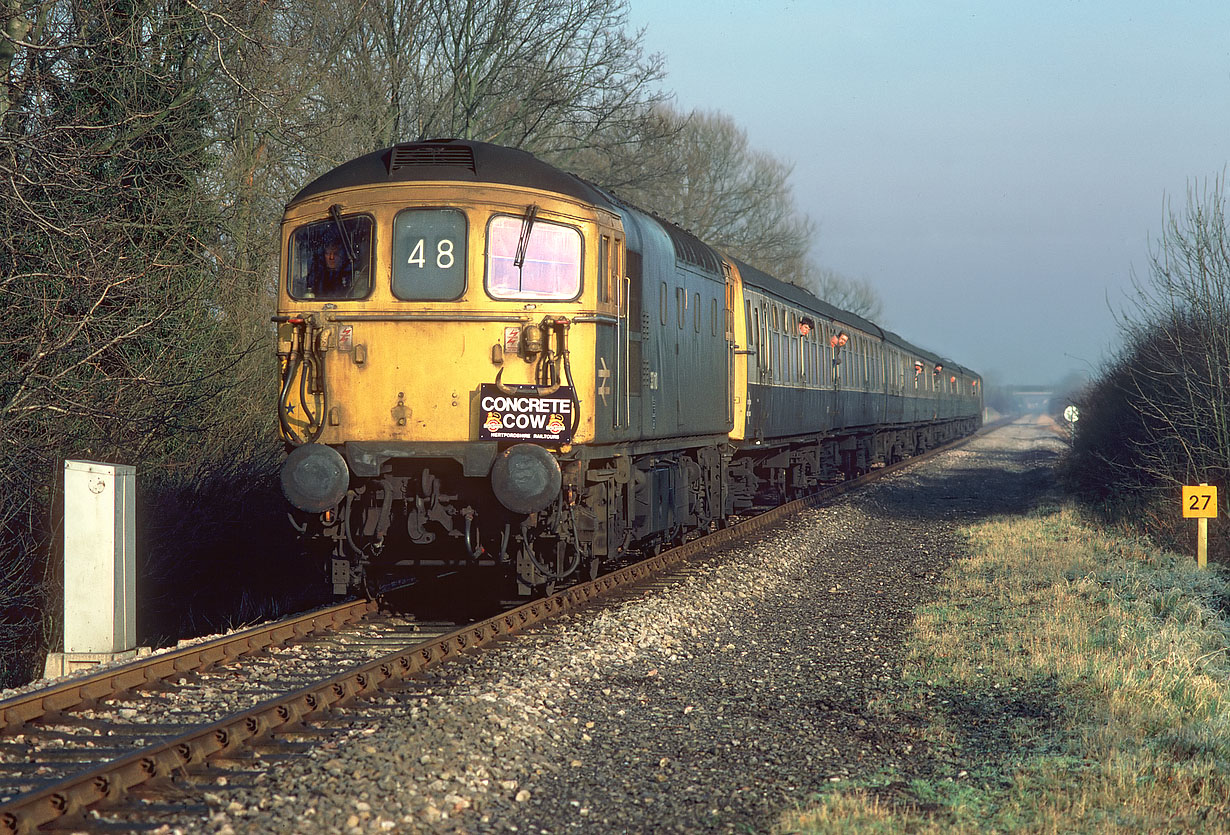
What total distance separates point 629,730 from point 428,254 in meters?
4.11

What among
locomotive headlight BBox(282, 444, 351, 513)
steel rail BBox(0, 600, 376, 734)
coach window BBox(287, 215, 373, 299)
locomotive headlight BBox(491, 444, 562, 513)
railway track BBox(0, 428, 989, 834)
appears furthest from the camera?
coach window BBox(287, 215, 373, 299)

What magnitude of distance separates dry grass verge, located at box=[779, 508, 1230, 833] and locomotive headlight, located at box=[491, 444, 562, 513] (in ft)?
8.82

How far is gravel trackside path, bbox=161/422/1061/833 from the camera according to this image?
4891mm

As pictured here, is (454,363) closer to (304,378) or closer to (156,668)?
(304,378)

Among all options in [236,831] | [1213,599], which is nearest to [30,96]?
[236,831]

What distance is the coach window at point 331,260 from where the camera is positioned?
29.6 feet

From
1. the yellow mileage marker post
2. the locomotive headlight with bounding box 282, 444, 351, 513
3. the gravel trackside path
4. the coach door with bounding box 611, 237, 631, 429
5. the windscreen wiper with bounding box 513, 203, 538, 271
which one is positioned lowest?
the gravel trackside path

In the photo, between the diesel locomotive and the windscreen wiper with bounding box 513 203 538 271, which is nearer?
the diesel locomotive

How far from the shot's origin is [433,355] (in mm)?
8789

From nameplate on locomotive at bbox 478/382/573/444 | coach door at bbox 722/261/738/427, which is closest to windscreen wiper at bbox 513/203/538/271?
nameplate on locomotive at bbox 478/382/573/444

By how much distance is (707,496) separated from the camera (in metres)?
14.0

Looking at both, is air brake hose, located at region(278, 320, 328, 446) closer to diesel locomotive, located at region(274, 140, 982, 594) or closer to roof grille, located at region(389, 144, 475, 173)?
diesel locomotive, located at region(274, 140, 982, 594)

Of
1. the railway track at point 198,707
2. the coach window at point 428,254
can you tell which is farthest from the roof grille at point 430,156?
the railway track at point 198,707

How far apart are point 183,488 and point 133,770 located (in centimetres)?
837
